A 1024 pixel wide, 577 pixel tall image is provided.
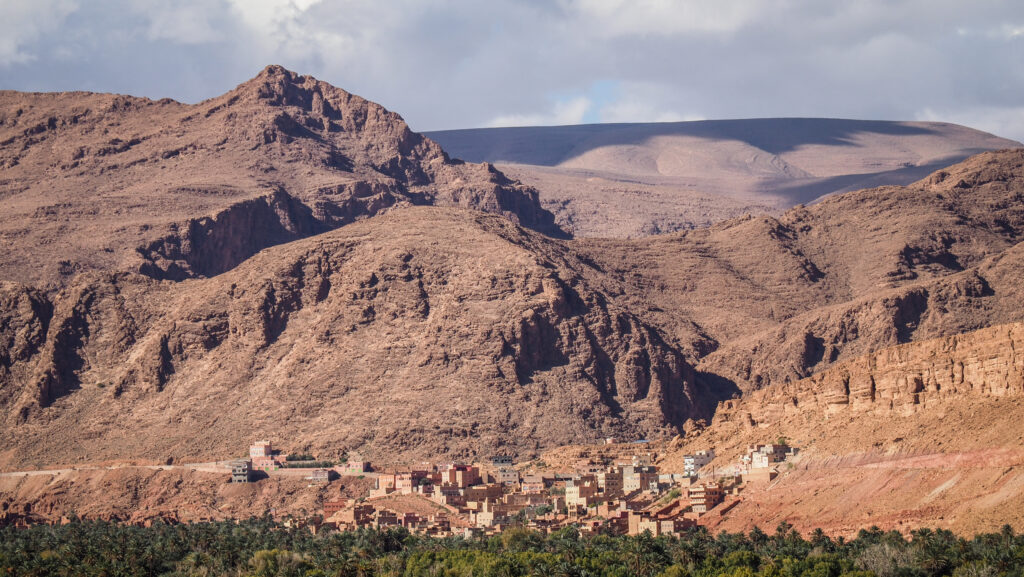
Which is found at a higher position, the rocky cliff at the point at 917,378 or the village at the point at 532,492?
the rocky cliff at the point at 917,378

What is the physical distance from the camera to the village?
117062 mm

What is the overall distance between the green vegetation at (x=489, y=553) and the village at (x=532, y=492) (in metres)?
4.59

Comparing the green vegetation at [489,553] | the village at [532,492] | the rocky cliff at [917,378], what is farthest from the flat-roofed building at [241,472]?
the rocky cliff at [917,378]

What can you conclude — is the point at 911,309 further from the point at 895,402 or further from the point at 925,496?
the point at 925,496

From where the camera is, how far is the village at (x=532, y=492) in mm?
117062

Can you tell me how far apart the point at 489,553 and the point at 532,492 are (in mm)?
28943

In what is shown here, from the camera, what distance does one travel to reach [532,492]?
137m

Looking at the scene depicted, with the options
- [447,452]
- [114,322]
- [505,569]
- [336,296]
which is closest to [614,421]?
[447,452]

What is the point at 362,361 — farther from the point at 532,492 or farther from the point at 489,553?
the point at 489,553

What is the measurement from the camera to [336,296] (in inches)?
7343

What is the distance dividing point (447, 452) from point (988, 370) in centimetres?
6213

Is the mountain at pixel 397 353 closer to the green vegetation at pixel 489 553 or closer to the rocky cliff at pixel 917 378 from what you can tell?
the green vegetation at pixel 489 553

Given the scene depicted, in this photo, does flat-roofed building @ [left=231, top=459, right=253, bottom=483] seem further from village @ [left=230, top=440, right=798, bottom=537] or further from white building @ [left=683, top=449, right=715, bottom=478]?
white building @ [left=683, top=449, right=715, bottom=478]

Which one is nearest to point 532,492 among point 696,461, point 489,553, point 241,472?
point 696,461
